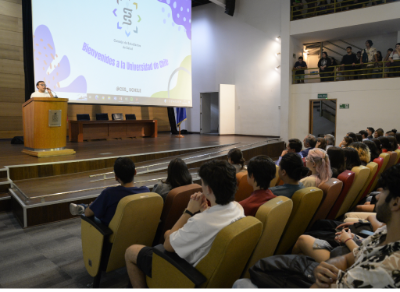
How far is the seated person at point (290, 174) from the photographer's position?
7.14 feet

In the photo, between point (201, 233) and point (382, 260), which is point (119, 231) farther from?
point (382, 260)

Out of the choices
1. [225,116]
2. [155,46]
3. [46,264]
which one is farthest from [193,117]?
[46,264]

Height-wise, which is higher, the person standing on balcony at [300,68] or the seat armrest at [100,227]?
the person standing on balcony at [300,68]

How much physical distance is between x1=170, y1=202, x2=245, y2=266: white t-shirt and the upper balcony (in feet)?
30.6

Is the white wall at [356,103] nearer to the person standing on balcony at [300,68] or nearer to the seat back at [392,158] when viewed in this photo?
the person standing on balcony at [300,68]

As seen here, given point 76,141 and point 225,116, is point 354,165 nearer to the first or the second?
point 76,141

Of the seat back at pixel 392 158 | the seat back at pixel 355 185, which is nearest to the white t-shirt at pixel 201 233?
the seat back at pixel 355 185

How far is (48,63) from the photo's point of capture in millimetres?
5441

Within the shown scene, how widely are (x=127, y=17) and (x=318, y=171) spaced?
580 centimetres

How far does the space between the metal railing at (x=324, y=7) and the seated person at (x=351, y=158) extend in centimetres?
730

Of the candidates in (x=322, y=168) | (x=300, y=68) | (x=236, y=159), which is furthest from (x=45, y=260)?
(x=300, y=68)

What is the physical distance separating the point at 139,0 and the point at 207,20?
6.05m

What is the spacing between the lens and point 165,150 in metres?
6.18

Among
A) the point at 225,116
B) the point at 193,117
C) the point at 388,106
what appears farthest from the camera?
the point at 193,117
